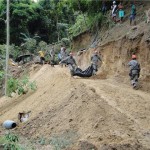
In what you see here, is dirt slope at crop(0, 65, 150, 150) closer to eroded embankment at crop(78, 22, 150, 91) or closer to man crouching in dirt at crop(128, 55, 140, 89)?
man crouching in dirt at crop(128, 55, 140, 89)

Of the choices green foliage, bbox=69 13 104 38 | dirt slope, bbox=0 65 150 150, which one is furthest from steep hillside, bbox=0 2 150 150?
green foliage, bbox=69 13 104 38

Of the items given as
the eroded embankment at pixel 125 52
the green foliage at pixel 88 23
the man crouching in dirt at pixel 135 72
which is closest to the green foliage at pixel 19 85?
the eroded embankment at pixel 125 52

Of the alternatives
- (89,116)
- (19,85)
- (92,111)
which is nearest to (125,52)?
(19,85)

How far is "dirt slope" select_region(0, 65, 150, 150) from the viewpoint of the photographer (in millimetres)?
11203

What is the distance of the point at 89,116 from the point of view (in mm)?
12539

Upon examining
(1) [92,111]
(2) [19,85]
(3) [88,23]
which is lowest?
(2) [19,85]

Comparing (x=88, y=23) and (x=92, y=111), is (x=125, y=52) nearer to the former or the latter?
(x=92, y=111)

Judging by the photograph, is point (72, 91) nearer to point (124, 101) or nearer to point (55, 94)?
point (55, 94)

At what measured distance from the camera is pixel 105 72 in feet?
72.0

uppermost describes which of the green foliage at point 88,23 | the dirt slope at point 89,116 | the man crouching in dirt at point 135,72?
the green foliage at point 88,23

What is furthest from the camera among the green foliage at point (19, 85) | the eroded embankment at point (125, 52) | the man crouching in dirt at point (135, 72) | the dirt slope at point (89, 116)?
the green foliage at point (19, 85)

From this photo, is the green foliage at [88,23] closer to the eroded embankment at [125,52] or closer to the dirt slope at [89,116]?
the eroded embankment at [125,52]

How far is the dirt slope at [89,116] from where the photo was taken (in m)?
11.2

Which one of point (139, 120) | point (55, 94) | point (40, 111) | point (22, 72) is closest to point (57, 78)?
point (55, 94)
